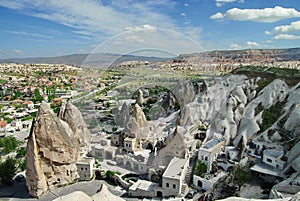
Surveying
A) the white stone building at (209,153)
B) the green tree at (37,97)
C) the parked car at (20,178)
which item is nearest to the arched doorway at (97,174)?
the parked car at (20,178)

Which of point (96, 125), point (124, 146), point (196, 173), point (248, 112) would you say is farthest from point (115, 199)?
point (96, 125)

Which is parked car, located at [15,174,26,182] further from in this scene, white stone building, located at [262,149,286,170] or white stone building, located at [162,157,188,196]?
white stone building, located at [262,149,286,170]

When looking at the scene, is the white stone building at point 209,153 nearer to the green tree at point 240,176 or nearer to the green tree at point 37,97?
the green tree at point 240,176

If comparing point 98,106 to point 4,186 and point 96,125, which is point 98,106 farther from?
point 4,186

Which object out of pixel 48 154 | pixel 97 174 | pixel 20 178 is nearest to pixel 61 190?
pixel 48 154

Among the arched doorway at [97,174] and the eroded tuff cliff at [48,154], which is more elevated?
the eroded tuff cliff at [48,154]

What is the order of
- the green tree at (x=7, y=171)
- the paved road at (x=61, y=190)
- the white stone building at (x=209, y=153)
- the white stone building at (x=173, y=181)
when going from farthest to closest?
the green tree at (x=7, y=171) → the white stone building at (x=209, y=153) → the paved road at (x=61, y=190) → the white stone building at (x=173, y=181)
